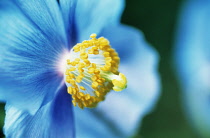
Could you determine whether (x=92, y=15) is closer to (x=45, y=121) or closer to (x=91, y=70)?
(x=91, y=70)

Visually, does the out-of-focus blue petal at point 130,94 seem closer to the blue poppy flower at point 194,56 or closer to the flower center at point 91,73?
the flower center at point 91,73

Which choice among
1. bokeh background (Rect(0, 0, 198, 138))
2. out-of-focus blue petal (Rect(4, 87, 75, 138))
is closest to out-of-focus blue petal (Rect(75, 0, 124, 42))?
out-of-focus blue petal (Rect(4, 87, 75, 138))

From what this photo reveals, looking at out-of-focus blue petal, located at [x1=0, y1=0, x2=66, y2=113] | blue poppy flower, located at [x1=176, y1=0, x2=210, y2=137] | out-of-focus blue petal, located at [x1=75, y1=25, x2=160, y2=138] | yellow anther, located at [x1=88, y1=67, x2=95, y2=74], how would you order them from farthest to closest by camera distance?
blue poppy flower, located at [x1=176, y1=0, x2=210, y2=137] < out-of-focus blue petal, located at [x1=75, y1=25, x2=160, y2=138] < yellow anther, located at [x1=88, y1=67, x2=95, y2=74] < out-of-focus blue petal, located at [x1=0, y1=0, x2=66, y2=113]

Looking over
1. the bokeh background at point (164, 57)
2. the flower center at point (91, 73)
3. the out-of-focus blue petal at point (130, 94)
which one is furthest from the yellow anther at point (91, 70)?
the bokeh background at point (164, 57)

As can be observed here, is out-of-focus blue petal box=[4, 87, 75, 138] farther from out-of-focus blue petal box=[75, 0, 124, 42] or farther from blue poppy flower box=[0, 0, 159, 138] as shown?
out-of-focus blue petal box=[75, 0, 124, 42]

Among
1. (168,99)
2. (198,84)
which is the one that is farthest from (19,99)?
(168,99)

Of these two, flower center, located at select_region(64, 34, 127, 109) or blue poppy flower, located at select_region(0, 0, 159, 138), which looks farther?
flower center, located at select_region(64, 34, 127, 109)

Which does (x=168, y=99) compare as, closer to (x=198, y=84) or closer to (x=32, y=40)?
(x=198, y=84)
